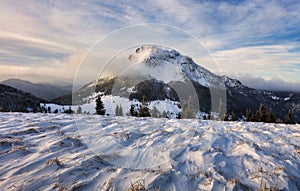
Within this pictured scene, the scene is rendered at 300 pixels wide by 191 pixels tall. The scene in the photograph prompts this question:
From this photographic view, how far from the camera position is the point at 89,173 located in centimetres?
417

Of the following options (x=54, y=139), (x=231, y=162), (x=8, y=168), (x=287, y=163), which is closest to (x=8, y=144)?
(x=54, y=139)

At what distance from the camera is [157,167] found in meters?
4.57

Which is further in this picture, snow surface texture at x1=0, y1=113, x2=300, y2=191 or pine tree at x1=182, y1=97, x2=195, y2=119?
pine tree at x1=182, y1=97, x2=195, y2=119

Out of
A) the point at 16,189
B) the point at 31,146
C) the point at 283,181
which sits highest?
the point at 31,146

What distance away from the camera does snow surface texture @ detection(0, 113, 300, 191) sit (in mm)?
3838

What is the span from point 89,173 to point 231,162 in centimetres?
335

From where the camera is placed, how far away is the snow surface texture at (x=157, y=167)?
3.84 meters

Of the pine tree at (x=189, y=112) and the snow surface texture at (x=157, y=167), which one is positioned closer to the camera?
the snow surface texture at (x=157, y=167)

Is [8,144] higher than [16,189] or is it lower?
higher

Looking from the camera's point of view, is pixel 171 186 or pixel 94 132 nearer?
pixel 171 186

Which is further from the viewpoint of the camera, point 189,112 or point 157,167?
point 189,112

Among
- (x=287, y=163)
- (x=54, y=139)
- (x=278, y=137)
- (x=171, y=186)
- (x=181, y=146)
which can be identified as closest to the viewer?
(x=171, y=186)

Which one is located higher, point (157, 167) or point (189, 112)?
point (189, 112)

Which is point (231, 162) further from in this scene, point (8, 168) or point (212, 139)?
point (8, 168)
